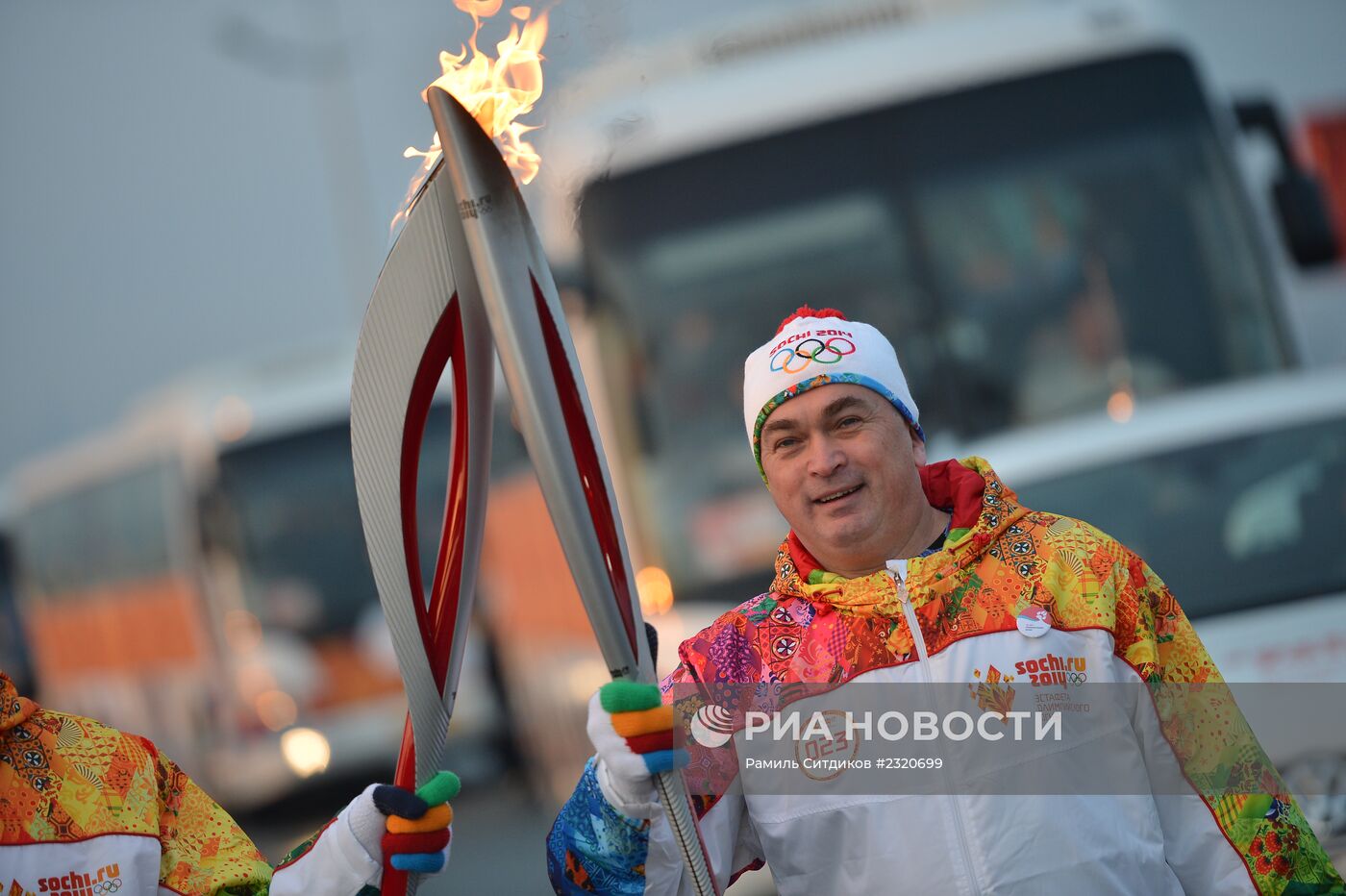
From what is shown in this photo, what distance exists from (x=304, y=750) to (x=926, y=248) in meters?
6.38

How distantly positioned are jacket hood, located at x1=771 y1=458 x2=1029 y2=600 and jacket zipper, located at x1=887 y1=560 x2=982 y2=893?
2 cm

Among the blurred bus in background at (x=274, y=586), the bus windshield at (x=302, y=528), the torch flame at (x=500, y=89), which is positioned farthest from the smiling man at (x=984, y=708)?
the bus windshield at (x=302, y=528)

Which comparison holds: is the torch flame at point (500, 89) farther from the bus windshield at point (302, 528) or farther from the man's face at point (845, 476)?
the bus windshield at point (302, 528)

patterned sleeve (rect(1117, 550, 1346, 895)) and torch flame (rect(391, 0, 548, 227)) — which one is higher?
torch flame (rect(391, 0, 548, 227))

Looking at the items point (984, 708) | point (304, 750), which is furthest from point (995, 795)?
point (304, 750)

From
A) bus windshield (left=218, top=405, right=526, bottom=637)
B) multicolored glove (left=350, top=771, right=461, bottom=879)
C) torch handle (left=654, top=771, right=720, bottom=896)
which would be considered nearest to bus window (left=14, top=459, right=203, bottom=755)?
bus windshield (left=218, top=405, right=526, bottom=637)

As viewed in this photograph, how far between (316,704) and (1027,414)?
20.6 feet

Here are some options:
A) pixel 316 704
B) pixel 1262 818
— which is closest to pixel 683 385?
pixel 1262 818

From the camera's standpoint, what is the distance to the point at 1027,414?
18.9 ft

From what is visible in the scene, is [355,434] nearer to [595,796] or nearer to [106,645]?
[595,796]

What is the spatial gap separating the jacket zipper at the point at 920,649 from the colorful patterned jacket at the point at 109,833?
2.44 feet

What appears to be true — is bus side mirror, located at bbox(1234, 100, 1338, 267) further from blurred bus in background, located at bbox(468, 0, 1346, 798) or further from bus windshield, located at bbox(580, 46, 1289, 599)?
bus windshield, located at bbox(580, 46, 1289, 599)

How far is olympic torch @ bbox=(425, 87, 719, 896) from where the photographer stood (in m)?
2.21

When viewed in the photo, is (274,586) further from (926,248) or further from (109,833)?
(109,833)
